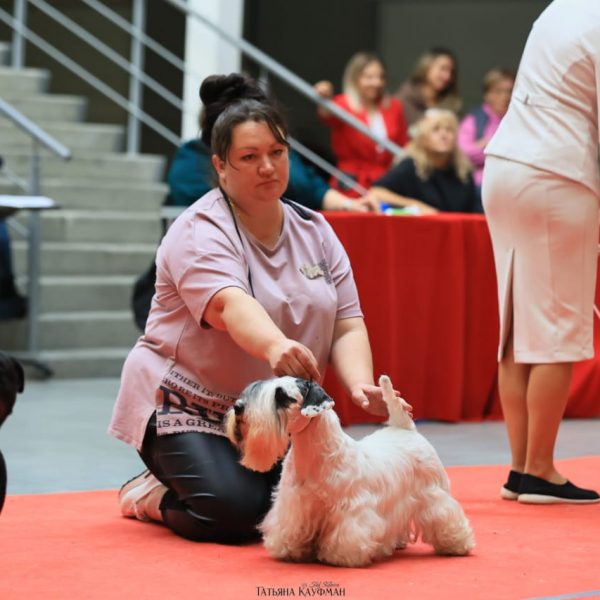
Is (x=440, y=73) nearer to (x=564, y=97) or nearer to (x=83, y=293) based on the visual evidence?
(x=83, y=293)

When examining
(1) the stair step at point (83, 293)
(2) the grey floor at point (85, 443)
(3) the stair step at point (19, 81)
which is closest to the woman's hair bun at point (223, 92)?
(2) the grey floor at point (85, 443)

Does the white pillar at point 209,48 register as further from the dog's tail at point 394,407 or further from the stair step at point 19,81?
the dog's tail at point 394,407

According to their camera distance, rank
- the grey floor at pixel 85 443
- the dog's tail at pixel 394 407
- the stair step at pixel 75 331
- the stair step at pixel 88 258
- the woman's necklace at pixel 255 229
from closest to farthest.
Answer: the dog's tail at pixel 394 407 → the woman's necklace at pixel 255 229 → the grey floor at pixel 85 443 → the stair step at pixel 75 331 → the stair step at pixel 88 258

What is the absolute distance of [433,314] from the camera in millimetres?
5102

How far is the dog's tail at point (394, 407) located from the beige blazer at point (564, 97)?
3.01 ft

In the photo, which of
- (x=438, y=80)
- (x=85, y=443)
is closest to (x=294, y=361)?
(x=85, y=443)

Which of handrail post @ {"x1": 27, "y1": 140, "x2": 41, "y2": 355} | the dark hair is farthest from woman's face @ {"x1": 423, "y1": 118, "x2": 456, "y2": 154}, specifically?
the dark hair

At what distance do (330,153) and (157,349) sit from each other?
4514 millimetres

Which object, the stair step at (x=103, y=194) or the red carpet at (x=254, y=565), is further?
the stair step at (x=103, y=194)

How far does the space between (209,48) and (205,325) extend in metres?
5.31

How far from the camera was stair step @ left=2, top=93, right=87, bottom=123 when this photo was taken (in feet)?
25.7

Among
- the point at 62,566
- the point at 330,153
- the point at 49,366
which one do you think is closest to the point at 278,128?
the point at 62,566

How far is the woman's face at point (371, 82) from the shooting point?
7359mm

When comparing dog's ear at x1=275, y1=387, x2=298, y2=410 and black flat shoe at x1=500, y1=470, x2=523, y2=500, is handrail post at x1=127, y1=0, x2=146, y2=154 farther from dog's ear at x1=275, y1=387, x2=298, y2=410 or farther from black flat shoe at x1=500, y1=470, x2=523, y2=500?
dog's ear at x1=275, y1=387, x2=298, y2=410
